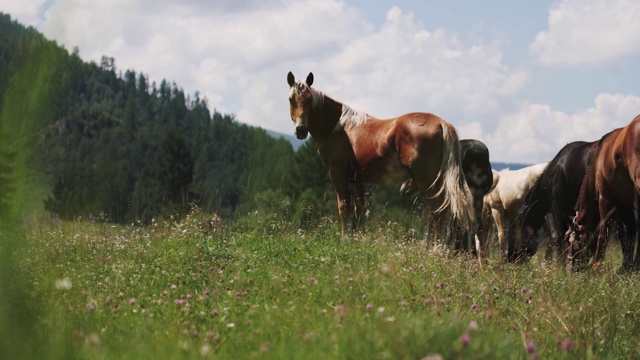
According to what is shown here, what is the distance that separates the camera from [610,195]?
9.44m

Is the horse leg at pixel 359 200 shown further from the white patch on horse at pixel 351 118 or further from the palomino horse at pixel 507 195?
the palomino horse at pixel 507 195

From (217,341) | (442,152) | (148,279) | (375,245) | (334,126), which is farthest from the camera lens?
(334,126)

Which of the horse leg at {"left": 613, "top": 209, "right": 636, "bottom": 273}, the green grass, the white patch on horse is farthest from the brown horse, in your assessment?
the white patch on horse

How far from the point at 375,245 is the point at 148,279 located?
10.2 feet

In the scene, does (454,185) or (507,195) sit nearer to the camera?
(454,185)

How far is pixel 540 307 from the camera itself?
5.98 meters

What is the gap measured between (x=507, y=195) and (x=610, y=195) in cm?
847

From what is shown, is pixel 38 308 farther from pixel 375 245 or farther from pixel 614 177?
pixel 614 177

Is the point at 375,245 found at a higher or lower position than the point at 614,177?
lower

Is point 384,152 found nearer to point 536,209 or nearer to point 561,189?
point 561,189

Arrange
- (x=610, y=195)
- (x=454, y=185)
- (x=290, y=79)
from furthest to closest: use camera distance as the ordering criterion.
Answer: (x=290, y=79) → (x=454, y=185) → (x=610, y=195)

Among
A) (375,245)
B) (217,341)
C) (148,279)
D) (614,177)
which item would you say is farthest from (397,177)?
(217,341)

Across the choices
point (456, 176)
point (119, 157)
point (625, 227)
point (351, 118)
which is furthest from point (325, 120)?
point (119, 157)

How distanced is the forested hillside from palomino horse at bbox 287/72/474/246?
28.3 inches
